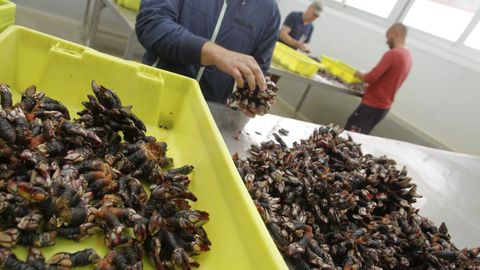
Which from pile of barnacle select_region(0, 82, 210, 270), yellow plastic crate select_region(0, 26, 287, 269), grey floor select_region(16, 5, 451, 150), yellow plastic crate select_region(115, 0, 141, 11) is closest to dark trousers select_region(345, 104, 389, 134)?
grey floor select_region(16, 5, 451, 150)

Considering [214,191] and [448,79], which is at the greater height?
[448,79]

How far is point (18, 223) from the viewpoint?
76 centimetres

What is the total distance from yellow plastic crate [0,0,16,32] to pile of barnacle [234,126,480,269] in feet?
3.64

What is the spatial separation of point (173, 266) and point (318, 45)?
20.5ft

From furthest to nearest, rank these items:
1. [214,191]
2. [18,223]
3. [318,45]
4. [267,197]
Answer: [318,45] → [267,197] → [214,191] → [18,223]

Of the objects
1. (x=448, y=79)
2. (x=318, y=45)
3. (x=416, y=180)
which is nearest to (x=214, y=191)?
(x=416, y=180)

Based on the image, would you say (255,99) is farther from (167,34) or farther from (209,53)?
(167,34)

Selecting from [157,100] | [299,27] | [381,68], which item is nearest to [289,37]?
[299,27]

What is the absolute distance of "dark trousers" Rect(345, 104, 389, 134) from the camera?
4.39 meters

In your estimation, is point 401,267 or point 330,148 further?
point 330,148

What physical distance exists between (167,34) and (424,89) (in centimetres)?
422

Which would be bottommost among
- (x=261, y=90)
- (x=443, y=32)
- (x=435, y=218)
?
(x=435, y=218)

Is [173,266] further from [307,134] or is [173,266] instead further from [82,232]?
[307,134]

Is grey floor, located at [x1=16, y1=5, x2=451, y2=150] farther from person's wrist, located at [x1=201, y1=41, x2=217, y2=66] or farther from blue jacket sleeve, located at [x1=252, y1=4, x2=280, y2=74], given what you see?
person's wrist, located at [x1=201, y1=41, x2=217, y2=66]
